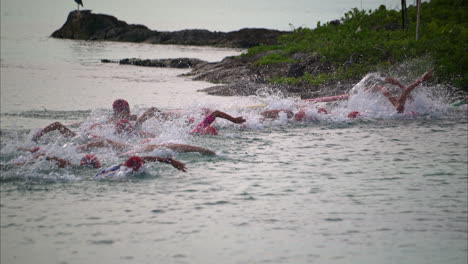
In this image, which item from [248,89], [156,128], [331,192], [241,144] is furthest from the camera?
[248,89]

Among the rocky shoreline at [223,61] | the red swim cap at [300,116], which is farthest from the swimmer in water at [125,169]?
the rocky shoreline at [223,61]

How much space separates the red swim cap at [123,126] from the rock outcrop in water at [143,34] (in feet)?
101

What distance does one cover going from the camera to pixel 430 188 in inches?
246

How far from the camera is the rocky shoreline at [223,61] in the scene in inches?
605

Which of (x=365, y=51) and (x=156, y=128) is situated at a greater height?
(x=365, y=51)

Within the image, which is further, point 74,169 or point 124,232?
point 74,169

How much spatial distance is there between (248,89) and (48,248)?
11.3m

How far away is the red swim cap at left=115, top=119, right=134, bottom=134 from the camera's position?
8352mm

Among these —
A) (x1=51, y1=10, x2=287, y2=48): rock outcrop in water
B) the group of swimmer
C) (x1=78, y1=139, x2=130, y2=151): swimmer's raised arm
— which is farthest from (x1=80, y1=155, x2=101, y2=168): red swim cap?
(x1=51, y1=10, x2=287, y2=48): rock outcrop in water

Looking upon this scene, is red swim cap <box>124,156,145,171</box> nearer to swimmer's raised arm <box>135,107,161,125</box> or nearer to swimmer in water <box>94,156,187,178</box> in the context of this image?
swimmer in water <box>94,156,187,178</box>

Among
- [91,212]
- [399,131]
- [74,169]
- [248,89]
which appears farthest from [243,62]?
[91,212]

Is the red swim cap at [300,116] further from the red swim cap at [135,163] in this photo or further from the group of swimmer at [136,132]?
the red swim cap at [135,163]

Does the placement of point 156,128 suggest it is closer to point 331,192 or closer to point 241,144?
point 241,144

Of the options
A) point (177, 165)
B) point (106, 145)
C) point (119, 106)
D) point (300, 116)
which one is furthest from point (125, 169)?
point (300, 116)
